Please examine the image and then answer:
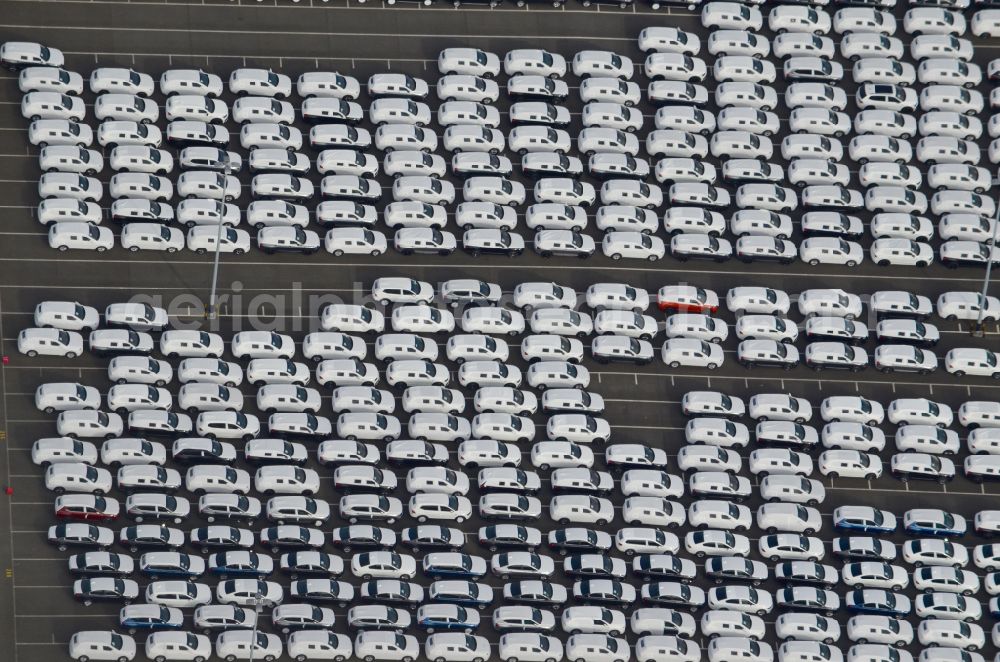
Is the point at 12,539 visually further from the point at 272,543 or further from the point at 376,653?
the point at 376,653

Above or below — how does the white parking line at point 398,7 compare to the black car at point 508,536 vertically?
above

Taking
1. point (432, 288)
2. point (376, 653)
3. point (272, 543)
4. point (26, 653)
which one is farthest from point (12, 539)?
point (432, 288)

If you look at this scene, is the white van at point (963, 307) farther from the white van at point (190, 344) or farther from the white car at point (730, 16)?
the white van at point (190, 344)

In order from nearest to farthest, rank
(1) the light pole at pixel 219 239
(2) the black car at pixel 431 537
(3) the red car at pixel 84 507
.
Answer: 1. (3) the red car at pixel 84 507
2. (2) the black car at pixel 431 537
3. (1) the light pole at pixel 219 239

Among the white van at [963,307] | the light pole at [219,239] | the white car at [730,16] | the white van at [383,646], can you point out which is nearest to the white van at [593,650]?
the white van at [383,646]

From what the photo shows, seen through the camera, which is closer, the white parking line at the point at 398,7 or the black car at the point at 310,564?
the black car at the point at 310,564

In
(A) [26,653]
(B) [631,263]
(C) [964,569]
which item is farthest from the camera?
(B) [631,263]

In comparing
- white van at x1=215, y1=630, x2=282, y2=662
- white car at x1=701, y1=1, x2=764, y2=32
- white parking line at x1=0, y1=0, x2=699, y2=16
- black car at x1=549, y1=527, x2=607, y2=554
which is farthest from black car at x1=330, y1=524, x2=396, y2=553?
white car at x1=701, y1=1, x2=764, y2=32

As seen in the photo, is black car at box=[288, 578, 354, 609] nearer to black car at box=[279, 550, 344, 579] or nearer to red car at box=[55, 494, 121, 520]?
black car at box=[279, 550, 344, 579]
